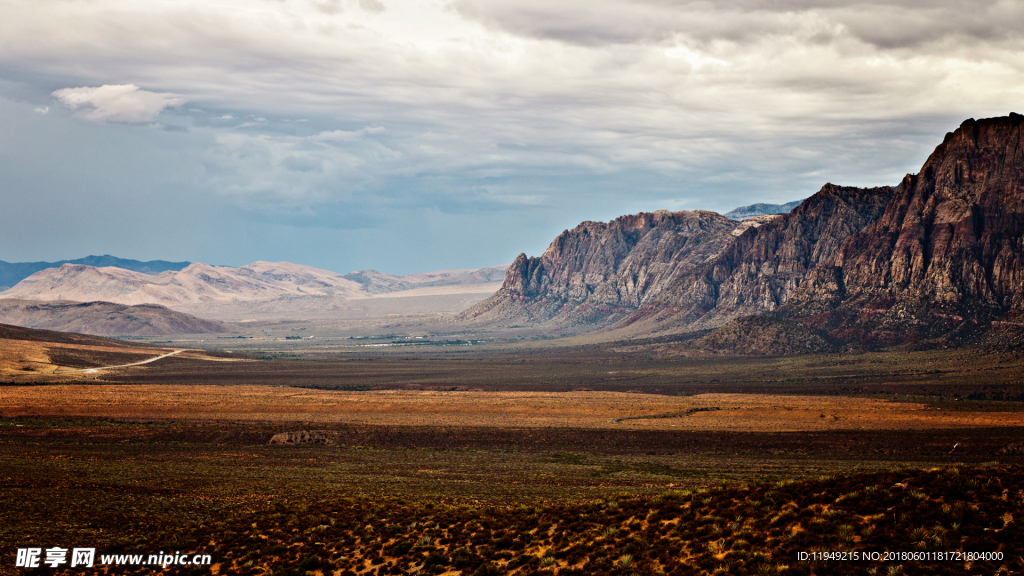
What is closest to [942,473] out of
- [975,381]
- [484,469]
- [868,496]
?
[868,496]

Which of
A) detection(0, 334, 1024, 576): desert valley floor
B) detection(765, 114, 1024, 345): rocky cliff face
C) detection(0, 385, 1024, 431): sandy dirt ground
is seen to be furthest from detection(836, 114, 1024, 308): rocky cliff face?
detection(0, 385, 1024, 431): sandy dirt ground

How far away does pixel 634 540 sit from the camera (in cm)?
2381

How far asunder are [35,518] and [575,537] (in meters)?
24.6

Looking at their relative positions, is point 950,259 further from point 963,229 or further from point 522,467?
point 522,467

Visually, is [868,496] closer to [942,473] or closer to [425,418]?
[942,473]

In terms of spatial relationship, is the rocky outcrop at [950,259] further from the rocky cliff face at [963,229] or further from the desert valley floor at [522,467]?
the desert valley floor at [522,467]

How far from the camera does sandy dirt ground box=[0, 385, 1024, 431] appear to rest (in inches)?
3319

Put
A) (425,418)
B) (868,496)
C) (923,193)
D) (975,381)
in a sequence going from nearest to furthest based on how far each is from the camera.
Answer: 1. (868,496)
2. (425,418)
3. (975,381)
4. (923,193)

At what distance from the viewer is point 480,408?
99.9 meters

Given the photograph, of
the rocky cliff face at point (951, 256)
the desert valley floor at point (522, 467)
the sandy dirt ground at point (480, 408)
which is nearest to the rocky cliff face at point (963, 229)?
the rocky cliff face at point (951, 256)

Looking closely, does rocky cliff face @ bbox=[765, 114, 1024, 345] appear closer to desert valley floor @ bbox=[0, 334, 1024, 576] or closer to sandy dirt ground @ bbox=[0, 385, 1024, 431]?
desert valley floor @ bbox=[0, 334, 1024, 576]

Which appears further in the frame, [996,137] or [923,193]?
[923,193]

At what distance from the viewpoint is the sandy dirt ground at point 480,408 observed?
8431 cm

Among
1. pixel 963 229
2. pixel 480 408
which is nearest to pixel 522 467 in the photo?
pixel 480 408
